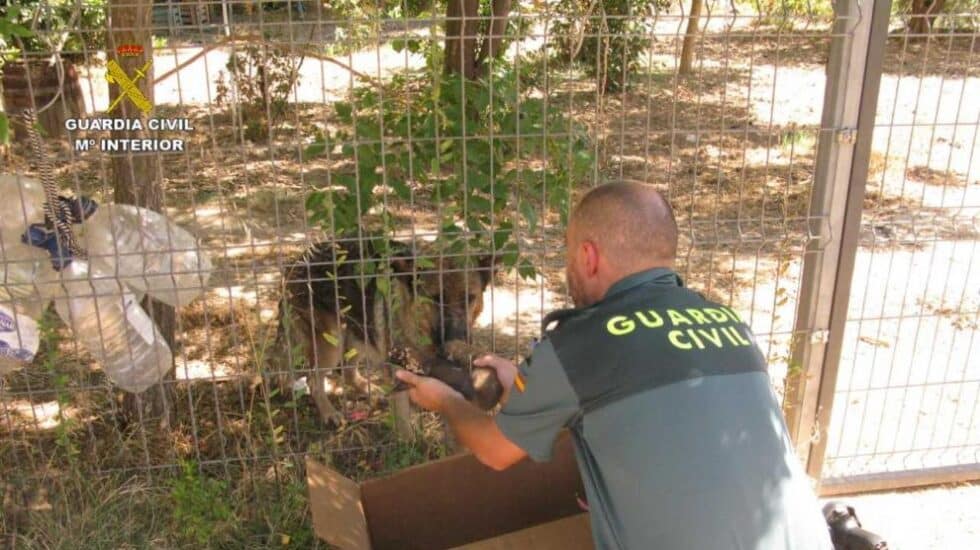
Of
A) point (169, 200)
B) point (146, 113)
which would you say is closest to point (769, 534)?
point (146, 113)

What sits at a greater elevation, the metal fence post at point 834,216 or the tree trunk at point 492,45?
the tree trunk at point 492,45

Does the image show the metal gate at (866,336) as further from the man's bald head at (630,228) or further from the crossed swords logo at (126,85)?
the crossed swords logo at (126,85)

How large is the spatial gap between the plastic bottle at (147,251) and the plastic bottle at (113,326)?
0.26ft

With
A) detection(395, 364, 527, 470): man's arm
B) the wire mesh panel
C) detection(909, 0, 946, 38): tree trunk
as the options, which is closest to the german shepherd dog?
detection(395, 364, 527, 470): man's arm

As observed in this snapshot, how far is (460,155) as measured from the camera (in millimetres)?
3609

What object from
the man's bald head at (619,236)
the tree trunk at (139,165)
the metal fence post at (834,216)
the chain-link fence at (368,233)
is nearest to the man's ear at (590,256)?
the man's bald head at (619,236)

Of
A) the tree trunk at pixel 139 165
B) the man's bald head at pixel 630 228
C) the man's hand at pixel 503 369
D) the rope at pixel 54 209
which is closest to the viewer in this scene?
the man's bald head at pixel 630 228

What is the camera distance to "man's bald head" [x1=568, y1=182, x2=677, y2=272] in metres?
2.46

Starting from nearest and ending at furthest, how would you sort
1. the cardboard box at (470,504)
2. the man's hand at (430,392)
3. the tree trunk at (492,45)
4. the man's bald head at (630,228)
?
1. the man's bald head at (630,228)
2. the man's hand at (430,392)
3. the cardboard box at (470,504)
4. the tree trunk at (492,45)

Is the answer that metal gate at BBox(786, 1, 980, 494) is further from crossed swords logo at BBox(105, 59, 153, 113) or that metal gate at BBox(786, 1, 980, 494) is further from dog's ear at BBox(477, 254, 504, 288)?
crossed swords logo at BBox(105, 59, 153, 113)

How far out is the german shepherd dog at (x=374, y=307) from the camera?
12.5 feet

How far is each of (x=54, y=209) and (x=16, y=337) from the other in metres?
0.53

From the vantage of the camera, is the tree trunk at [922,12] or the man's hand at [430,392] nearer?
the man's hand at [430,392]

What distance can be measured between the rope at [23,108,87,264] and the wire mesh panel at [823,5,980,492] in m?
3.30
